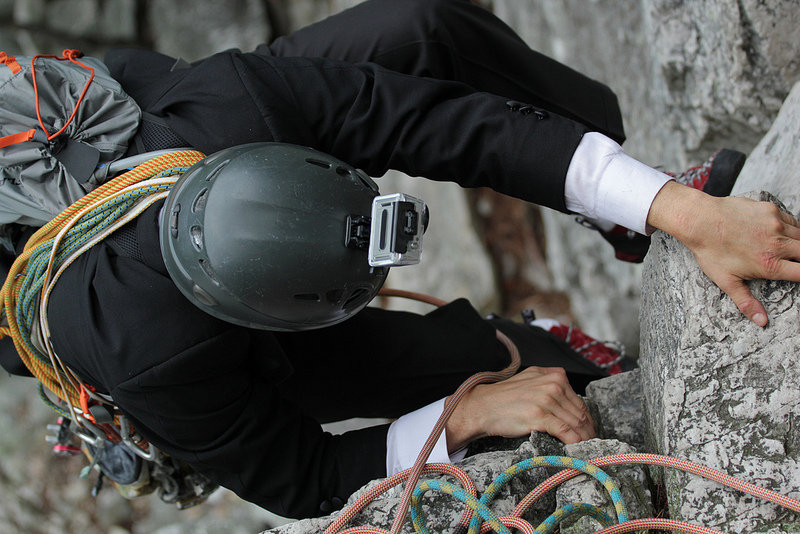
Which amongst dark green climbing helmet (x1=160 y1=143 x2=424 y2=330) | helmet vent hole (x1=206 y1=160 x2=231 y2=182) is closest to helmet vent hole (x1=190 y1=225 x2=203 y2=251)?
dark green climbing helmet (x1=160 y1=143 x2=424 y2=330)

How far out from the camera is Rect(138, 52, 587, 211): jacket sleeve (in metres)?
1.70

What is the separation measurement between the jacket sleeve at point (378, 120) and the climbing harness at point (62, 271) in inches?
6.3

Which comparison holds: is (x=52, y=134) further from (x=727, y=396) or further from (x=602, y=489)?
(x=727, y=396)

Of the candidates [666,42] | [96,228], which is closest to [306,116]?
[96,228]

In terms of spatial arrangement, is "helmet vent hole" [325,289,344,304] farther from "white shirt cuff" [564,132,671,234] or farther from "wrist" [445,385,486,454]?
"white shirt cuff" [564,132,671,234]

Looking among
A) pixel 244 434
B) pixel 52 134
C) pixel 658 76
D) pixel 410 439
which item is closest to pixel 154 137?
pixel 52 134

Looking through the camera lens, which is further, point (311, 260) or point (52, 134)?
point (52, 134)

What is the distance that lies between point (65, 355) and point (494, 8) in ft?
14.9

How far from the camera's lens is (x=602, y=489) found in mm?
1672

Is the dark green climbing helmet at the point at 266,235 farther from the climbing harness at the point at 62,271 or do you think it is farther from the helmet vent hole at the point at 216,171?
the climbing harness at the point at 62,271

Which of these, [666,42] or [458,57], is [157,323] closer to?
[458,57]

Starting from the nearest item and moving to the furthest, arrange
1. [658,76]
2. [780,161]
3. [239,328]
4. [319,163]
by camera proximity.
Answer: [319,163] < [239,328] < [780,161] < [658,76]

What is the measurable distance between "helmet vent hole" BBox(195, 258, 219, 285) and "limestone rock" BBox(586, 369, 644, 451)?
120cm

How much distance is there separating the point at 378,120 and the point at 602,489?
3.57ft
